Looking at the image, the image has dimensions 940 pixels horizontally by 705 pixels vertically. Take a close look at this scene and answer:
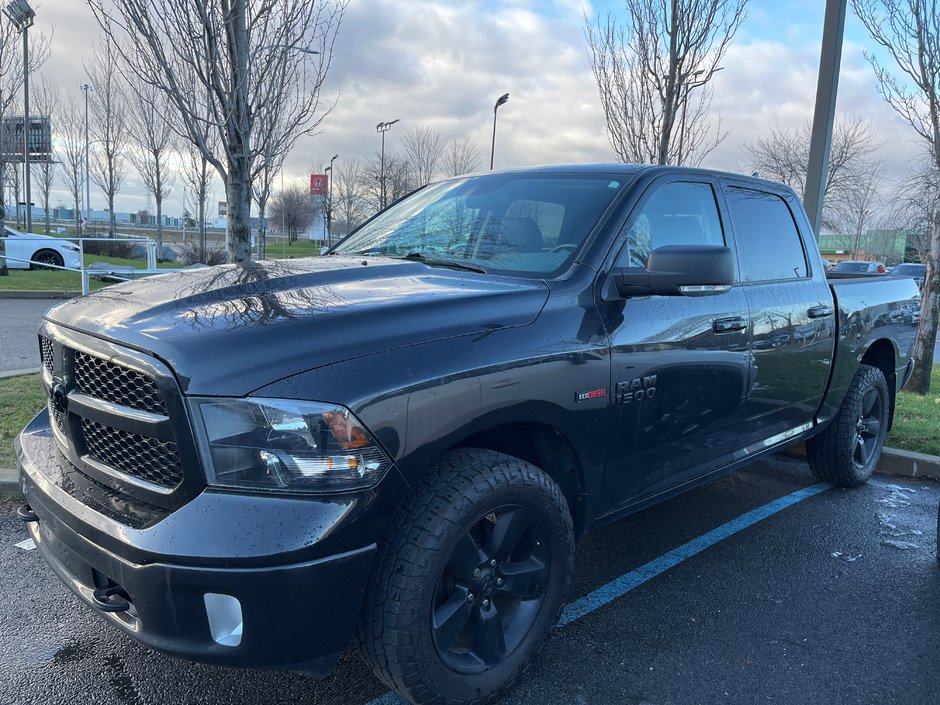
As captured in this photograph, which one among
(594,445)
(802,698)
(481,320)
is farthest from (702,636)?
(481,320)

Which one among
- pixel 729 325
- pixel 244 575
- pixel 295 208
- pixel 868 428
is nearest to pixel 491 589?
pixel 244 575

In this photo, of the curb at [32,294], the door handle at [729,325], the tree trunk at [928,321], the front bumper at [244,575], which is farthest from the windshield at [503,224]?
the curb at [32,294]

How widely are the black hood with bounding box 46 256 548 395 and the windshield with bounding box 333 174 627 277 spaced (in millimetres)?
230

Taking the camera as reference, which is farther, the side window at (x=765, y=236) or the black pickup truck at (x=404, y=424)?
the side window at (x=765, y=236)

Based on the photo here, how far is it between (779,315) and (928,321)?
566cm

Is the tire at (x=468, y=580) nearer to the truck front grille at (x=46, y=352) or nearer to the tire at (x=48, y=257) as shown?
the truck front grille at (x=46, y=352)

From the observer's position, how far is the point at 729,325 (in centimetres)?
334

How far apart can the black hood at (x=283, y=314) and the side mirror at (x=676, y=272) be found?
14.8 inches

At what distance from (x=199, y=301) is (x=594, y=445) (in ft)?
4.85

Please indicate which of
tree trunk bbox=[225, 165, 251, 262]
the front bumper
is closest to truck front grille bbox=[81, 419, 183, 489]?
the front bumper

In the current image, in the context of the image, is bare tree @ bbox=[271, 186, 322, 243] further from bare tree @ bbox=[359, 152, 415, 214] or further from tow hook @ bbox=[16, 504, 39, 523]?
tow hook @ bbox=[16, 504, 39, 523]

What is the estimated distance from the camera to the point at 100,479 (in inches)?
87.5

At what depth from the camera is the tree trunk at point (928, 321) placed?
8.02 metres

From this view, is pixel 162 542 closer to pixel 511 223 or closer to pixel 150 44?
pixel 511 223
